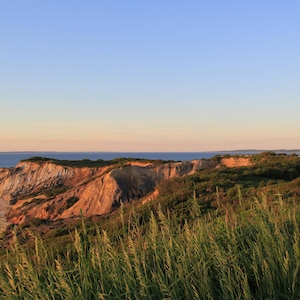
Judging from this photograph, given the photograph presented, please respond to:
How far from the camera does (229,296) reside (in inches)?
150

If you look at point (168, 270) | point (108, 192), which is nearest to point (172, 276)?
point (168, 270)

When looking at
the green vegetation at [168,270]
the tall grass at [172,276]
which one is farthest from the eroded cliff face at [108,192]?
the tall grass at [172,276]

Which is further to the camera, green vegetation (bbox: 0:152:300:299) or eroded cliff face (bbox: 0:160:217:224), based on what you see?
eroded cliff face (bbox: 0:160:217:224)

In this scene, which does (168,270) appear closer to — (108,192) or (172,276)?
(172,276)

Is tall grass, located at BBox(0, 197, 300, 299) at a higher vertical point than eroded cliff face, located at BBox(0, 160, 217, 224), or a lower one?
higher

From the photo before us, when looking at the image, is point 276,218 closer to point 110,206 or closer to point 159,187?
point 159,187

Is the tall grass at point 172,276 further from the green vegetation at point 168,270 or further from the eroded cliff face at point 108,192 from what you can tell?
the eroded cliff face at point 108,192

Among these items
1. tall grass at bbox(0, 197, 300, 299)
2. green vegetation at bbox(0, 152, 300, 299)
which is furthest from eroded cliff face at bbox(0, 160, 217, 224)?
tall grass at bbox(0, 197, 300, 299)

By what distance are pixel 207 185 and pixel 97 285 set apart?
20740mm

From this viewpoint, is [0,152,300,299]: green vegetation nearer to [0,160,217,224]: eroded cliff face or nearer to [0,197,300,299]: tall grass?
[0,197,300,299]: tall grass

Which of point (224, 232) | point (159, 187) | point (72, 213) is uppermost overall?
point (224, 232)

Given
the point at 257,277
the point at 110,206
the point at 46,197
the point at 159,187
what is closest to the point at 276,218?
the point at 257,277

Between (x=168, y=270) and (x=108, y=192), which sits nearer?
(x=168, y=270)

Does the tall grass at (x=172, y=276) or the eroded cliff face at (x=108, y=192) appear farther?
the eroded cliff face at (x=108, y=192)
